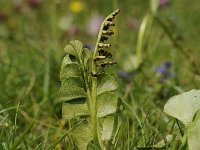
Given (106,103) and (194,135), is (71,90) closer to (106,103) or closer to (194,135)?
(106,103)

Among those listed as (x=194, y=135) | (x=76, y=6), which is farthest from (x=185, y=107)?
(x=76, y=6)

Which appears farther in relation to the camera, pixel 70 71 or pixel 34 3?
pixel 34 3

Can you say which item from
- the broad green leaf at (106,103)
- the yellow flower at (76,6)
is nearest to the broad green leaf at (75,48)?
the broad green leaf at (106,103)

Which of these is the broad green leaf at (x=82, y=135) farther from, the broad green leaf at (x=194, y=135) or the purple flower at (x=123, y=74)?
the purple flower at (x=123, y=74)

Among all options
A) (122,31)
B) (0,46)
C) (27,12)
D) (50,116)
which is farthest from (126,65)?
(27,12)

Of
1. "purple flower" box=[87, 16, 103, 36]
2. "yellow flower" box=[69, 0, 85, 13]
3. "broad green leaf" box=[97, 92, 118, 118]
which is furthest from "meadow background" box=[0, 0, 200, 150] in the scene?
"yellow flower" box=[69, 0, 85, 13]

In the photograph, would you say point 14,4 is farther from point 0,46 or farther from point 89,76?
point 89,76
